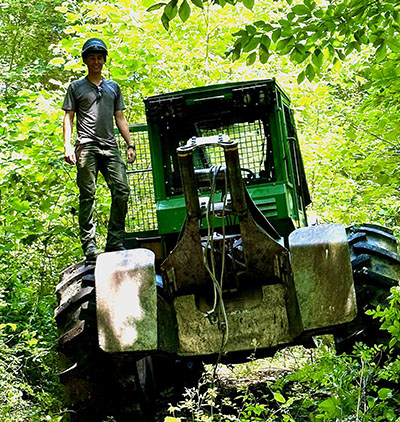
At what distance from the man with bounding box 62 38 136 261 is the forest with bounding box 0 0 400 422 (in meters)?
0.84

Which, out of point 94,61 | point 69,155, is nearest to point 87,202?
point 69,155

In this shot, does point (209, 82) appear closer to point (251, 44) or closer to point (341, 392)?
point (251, 44)

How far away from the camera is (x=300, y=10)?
4.47 metres

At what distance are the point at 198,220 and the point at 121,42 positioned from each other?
5790mm

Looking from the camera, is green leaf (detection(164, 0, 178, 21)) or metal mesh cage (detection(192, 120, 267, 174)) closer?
green leaf (detection(164, 0, 178, 21))

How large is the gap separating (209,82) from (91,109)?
16.5ft

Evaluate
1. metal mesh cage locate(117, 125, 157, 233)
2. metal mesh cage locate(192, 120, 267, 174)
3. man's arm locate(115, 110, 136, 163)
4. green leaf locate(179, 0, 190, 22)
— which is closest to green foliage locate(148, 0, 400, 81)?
green leaf locate(179, 0, 190, 22)

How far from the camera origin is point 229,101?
5.91m

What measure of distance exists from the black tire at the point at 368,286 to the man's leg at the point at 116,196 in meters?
1.80

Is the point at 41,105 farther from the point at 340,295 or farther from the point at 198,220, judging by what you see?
the point at 340,295

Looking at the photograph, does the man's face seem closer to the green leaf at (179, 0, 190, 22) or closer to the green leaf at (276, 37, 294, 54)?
the green leaf at (276, 37, 294, 54)

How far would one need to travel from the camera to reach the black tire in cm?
505

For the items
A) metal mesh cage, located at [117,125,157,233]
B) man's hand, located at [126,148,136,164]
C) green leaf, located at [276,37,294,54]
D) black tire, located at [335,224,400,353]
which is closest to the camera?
green leaf, located at [276,37,294,54]

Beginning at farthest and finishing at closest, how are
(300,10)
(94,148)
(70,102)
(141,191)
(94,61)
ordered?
(141,191) → (94,61) → (70,102) → (94,148) → (300,10)
